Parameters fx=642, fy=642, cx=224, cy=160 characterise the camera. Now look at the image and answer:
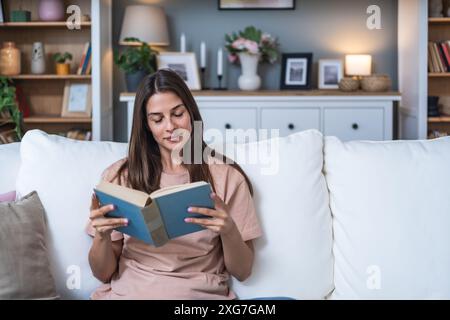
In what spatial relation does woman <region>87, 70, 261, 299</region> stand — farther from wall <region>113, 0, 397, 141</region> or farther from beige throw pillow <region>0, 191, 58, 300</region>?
wall <region>113, 0, 397, 141</region>

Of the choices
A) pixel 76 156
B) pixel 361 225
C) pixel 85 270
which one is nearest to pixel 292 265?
pixel 361 225

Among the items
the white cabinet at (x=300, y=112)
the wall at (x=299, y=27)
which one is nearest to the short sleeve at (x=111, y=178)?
the white cabinet at (x=300, y=112)

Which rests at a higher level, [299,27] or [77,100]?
[299,27]

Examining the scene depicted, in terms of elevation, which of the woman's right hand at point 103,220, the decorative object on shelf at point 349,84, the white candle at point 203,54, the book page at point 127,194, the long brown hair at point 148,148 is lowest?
the woman's right hand at point 103,220

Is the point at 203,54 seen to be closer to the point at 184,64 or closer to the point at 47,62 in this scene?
the point at 184,64

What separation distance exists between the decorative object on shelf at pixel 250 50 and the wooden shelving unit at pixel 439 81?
1.05 m

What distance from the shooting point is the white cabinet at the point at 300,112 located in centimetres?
396

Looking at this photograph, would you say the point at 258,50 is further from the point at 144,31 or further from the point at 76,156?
the point at 76,156

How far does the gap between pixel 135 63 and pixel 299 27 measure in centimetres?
118

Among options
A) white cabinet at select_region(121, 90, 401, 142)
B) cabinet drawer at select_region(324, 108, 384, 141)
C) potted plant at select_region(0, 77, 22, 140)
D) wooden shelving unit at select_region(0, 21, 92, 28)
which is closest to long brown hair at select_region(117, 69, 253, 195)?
potted plant at select_region(0, 77, 22, 140)

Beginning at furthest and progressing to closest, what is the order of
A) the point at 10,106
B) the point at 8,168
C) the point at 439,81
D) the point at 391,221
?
the point at 439,81 < the point at 10,106 < the point at 8,168 < the point at 391,221

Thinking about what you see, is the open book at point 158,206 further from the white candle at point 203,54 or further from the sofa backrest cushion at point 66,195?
the white candle at point 203,54

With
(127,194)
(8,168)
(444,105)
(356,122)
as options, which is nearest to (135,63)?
(356,122)

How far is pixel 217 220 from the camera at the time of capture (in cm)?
152
